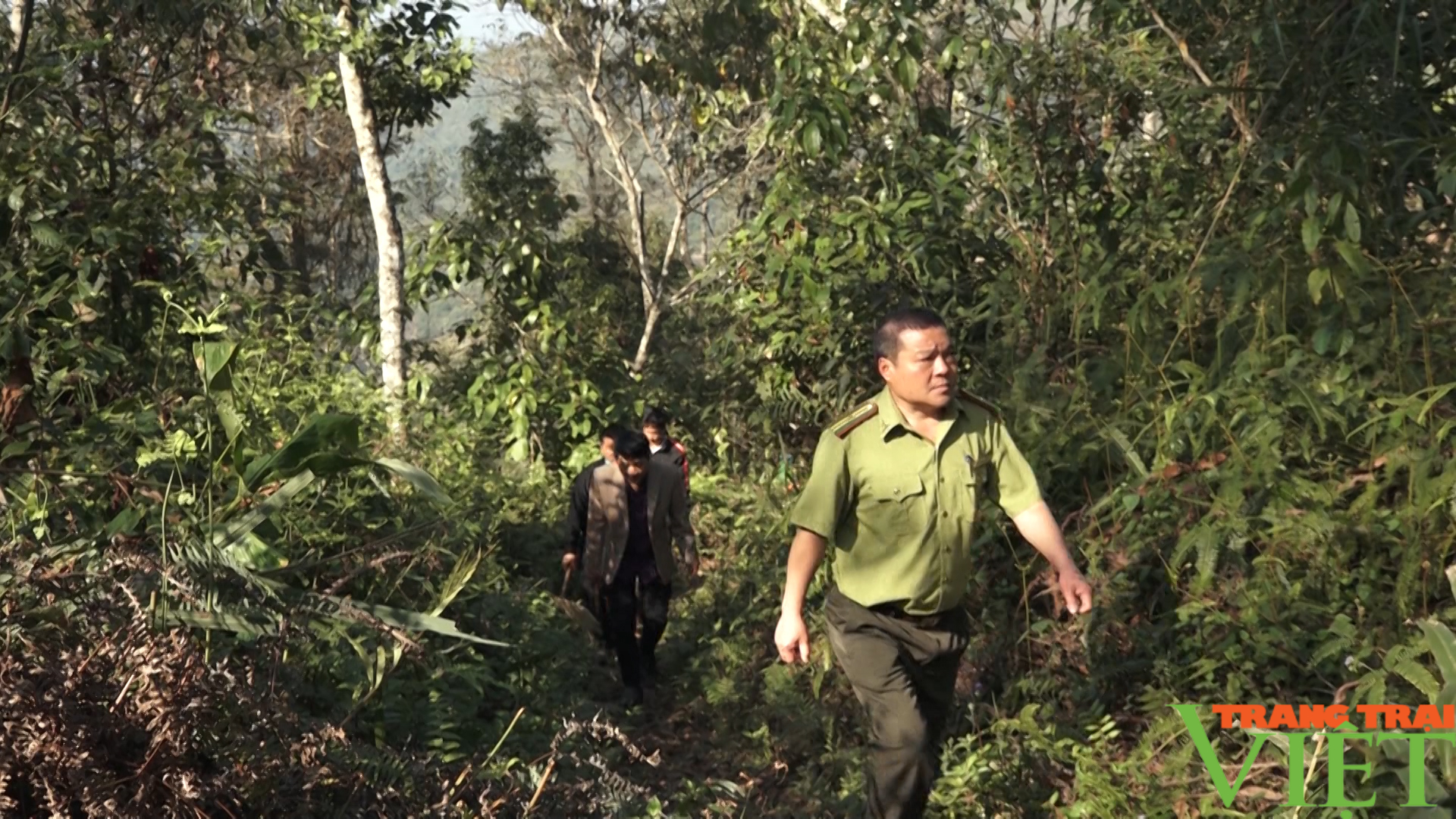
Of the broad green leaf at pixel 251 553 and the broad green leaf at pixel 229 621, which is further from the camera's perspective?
the broad green leaf at pixel 251 553

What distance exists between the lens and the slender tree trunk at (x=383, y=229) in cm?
1417

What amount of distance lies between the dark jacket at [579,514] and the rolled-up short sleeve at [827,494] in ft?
13.3

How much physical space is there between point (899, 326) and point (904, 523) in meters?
0.67

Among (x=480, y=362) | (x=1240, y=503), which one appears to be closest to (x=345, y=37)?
(x=480, y=362)

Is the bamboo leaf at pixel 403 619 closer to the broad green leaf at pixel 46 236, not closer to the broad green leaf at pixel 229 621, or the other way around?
the broad green leaf at pixel 229 621

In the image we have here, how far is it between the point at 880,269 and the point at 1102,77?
177 cm

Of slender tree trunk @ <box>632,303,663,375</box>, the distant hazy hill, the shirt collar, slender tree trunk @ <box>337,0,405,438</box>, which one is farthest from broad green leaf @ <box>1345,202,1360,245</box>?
the distant hazy hill

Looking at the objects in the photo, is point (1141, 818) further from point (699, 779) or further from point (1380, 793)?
point (699, 779)

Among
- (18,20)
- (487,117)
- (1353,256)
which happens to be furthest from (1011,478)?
(487,117)

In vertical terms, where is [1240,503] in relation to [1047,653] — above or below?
above

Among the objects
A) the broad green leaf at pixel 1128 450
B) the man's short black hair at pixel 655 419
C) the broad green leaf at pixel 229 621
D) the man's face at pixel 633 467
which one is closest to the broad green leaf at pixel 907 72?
the man's short black hair at pixel 655 419

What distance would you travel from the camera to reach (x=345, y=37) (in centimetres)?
1401

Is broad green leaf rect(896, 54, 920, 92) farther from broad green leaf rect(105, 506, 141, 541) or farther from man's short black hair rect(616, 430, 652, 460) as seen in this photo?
broad green leaf rect(105, 506, 141, 541)

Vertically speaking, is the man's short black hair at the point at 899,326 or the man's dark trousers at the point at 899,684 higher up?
the man's short black hair at the point at 899,326
